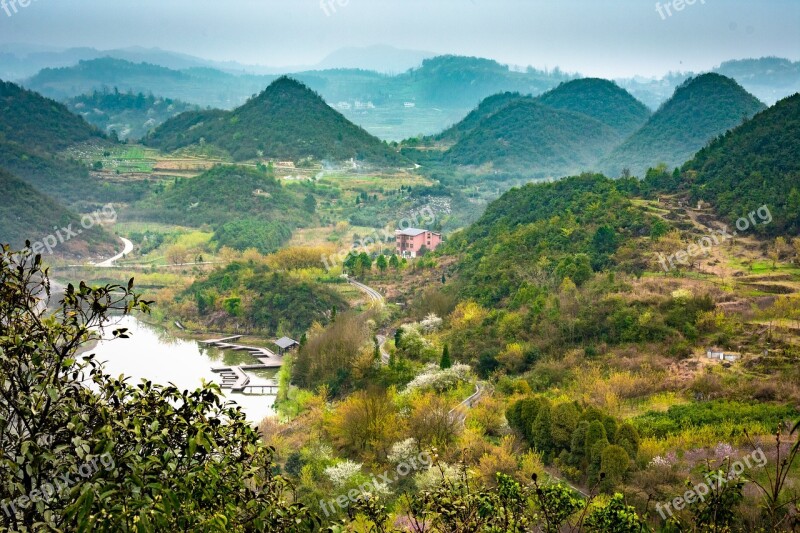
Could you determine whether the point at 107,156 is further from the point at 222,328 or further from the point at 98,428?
the point at 98,428

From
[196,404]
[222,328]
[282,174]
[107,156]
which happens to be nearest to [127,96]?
[107,156]

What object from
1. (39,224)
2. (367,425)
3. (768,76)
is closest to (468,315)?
(367,425)

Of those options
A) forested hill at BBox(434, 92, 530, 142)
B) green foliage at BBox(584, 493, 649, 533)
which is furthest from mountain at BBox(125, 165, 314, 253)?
green foliage at BBox(584, 493, 649, 533)

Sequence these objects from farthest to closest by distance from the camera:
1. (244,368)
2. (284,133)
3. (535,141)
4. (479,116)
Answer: (479,116)
(535,141)
(284,133)
(244,368)

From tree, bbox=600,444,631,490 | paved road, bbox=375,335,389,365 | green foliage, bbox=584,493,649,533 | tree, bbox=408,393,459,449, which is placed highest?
green foliage, bbox=584,493,649,533

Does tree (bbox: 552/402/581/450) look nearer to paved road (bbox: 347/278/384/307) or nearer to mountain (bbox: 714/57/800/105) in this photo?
paved road (bbox: 347/278/384/307)

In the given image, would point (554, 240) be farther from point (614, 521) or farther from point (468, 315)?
point (614, 521)
